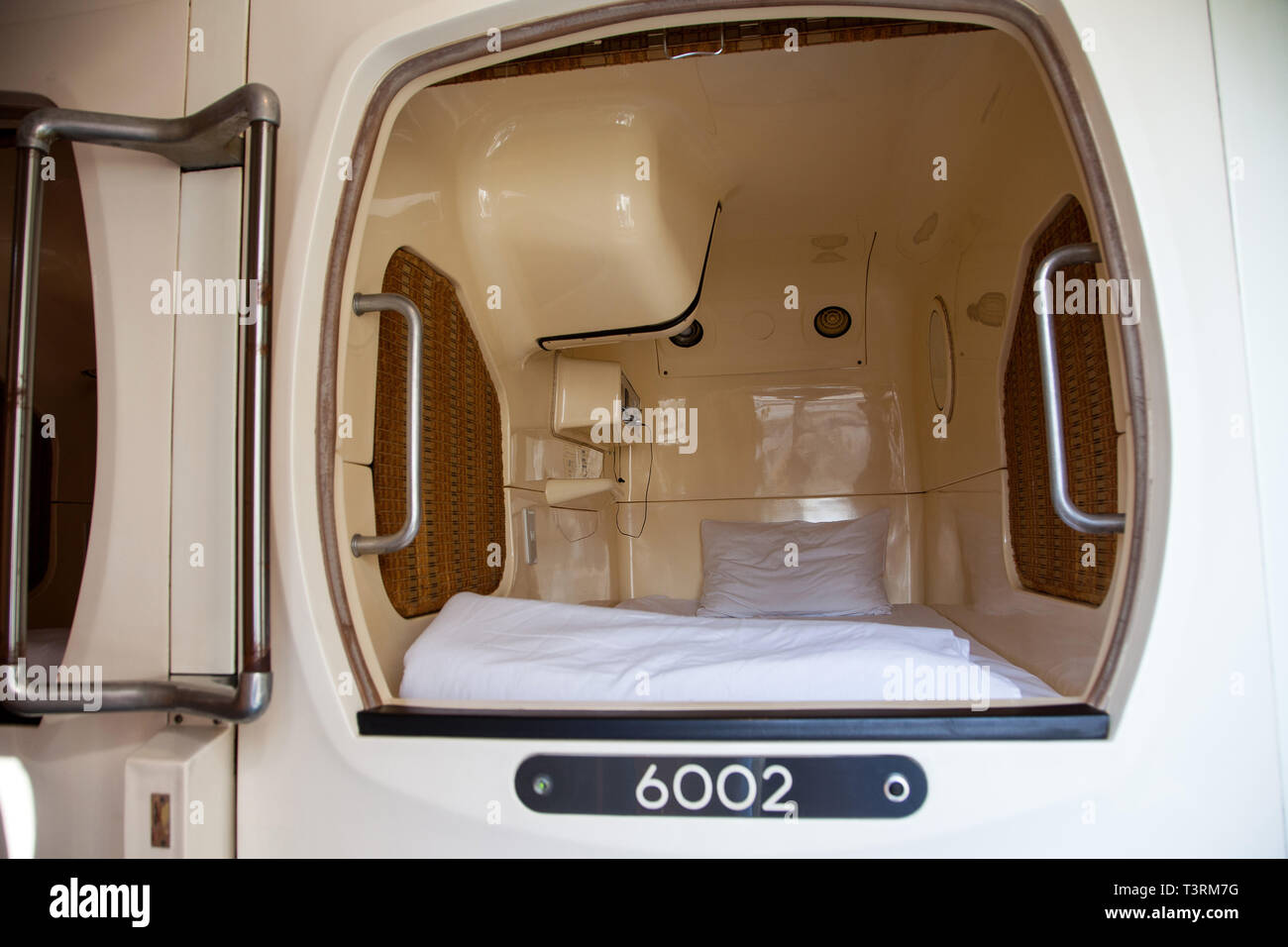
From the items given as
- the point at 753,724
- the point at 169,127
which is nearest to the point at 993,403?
the point at 753,724

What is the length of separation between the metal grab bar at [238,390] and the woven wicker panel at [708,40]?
0.63 meters

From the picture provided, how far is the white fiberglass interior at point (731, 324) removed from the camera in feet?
4.67

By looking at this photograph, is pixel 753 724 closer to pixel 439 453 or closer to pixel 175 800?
pixel 175 800

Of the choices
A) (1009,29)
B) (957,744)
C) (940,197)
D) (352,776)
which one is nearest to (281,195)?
(352,776)

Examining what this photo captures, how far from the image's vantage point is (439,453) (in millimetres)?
1800

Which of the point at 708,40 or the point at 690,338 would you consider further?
the point at 690,338

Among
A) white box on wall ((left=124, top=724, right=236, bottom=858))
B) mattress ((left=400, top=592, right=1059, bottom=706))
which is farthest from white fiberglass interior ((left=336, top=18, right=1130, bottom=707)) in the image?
white box on wall ((left=124, top=724, right=236, bottom=858))

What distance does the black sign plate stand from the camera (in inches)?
36.9

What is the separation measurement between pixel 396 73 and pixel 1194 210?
1.18m

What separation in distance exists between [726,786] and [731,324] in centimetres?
268

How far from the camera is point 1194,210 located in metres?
0.94

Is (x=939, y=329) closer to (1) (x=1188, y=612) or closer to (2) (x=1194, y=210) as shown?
(2) (x=1194, y=210)

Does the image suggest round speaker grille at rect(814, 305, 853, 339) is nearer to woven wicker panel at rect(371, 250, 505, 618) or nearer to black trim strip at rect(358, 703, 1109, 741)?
woven wicker panel at rect(371, 250, 505, 618)

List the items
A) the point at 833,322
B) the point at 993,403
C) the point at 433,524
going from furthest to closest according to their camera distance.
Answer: the point at 833,322, the point at 993,403, the point at 433,524
